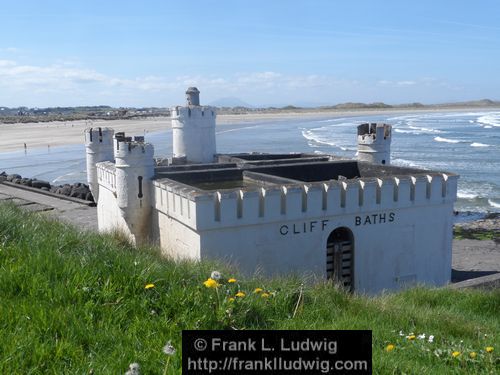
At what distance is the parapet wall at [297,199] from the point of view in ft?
40.1

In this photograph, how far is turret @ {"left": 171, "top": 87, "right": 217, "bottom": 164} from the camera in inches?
817

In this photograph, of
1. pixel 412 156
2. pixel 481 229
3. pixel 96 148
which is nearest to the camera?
pixel 96 148

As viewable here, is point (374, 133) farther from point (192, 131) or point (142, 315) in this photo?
point (142, 315)

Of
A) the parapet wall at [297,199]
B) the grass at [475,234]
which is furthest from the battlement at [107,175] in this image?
the grass at [475,234]

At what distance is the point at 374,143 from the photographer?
18734 mm

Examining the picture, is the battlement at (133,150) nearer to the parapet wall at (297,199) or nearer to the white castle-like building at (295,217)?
the white castle-like building at (295,217)

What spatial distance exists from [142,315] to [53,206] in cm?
2458

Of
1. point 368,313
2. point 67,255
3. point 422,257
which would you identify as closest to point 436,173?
point 422,257

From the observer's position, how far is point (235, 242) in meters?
12.5

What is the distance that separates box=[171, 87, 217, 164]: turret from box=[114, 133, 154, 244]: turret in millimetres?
5894

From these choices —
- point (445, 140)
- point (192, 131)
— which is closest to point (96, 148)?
point (192, 131)

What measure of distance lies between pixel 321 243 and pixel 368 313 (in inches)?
259

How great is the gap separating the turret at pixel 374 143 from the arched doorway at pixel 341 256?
18.3 feet

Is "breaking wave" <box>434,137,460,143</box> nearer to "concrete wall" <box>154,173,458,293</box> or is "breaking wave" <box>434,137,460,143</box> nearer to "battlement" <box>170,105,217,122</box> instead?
"battlement" <box>170,105,217,122</box>
